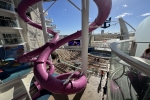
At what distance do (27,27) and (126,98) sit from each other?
11403 mm

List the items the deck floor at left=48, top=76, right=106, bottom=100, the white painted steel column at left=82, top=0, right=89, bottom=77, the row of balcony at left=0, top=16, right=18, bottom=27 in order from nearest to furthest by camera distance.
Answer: the white painted steel column at left=82, top=0, right=89, bottom=77, the deck floor at left=48, top=76, right=106, bottom=100, the row of balcony at left=0, top=16, right=18, bottom=27

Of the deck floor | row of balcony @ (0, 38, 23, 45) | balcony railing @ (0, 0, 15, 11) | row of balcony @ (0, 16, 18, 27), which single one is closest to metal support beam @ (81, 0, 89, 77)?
the deck floor

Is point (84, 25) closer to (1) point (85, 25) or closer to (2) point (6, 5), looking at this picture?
(1) point (85, 25)

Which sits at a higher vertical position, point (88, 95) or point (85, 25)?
point (85, 25)

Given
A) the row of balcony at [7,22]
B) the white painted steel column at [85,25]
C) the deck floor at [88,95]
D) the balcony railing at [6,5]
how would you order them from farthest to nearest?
the row of balcony at [7,22] → the balcony railing at [6,5] → the deck floor at [88,95] → the white painted steel column at [85,25]

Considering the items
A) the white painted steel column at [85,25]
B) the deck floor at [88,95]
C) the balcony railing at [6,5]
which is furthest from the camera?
the balcony railing at [6,5]

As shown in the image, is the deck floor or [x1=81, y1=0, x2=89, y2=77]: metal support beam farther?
the deck floor

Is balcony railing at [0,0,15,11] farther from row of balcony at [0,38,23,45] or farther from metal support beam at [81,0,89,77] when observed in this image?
metal support beam at [81,0,89,77]

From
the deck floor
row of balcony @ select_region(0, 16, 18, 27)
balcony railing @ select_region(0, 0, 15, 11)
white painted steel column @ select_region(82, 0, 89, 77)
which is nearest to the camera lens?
white painted steel column @ select_region(82, 0, 89, 77)

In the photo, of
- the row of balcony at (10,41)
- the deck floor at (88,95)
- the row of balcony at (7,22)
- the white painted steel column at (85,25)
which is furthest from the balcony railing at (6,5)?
the deck floor at (88,95)

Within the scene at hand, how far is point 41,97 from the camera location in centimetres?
489

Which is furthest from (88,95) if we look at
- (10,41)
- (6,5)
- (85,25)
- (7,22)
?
(6,5)

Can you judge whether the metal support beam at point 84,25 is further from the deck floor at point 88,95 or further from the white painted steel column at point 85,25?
the deck floor at point 88,95

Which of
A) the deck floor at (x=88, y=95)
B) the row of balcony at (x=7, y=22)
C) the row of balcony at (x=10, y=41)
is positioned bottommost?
the deck floor at (x=88, y=95)
